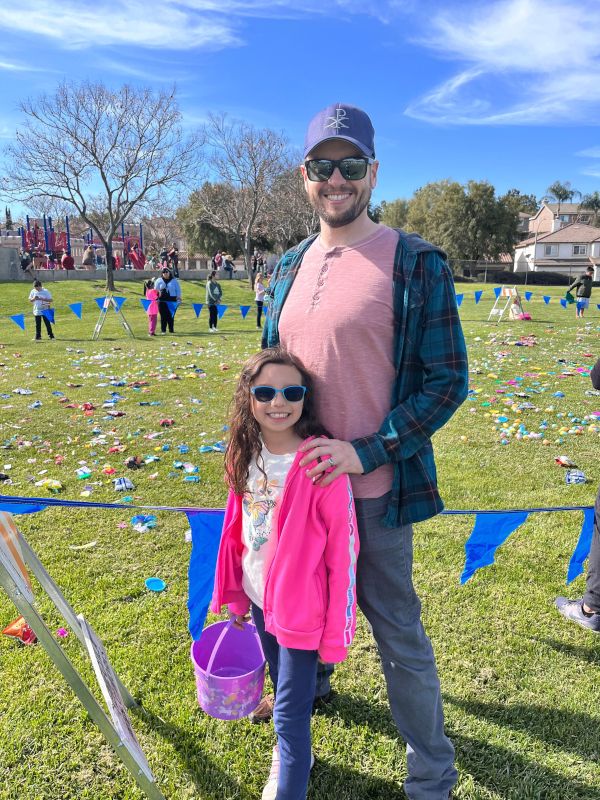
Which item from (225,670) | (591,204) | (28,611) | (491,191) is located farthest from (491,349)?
(591,204)

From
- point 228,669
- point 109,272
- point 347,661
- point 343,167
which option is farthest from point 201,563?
point 109,272

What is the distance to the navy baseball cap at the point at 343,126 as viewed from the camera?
1853mm

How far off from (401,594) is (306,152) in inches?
62.6

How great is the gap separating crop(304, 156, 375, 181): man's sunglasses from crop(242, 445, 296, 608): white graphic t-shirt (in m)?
0.99

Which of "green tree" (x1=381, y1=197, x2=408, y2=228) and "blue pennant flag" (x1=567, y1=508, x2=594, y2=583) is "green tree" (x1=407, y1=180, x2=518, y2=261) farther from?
"blue pennant flag" (x1=567, y1=508, x2=594, y2=583)

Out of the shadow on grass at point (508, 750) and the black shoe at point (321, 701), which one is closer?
the shadow on grass at point (508, 750)

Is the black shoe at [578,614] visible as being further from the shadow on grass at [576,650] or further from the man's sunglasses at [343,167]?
the man's sunglasses at [343,167]

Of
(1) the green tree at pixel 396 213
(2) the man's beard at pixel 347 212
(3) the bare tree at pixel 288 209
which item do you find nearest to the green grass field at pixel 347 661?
(2) the man's beard at pixel 347 212

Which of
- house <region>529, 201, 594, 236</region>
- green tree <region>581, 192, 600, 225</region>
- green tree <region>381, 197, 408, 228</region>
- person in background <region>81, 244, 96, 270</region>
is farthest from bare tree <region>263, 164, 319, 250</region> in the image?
green tree <region>581, 192, 600, 225</region>

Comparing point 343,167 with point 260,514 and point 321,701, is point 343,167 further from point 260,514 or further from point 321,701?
point 321,701

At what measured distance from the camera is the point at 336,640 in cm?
184

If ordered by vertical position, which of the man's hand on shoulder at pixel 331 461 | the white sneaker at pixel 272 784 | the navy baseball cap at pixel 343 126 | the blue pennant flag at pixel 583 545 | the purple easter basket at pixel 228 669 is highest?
the navy baseball cap at pixel 343 126

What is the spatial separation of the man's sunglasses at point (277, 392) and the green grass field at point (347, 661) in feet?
5.44

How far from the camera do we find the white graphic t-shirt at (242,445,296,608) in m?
2.00
